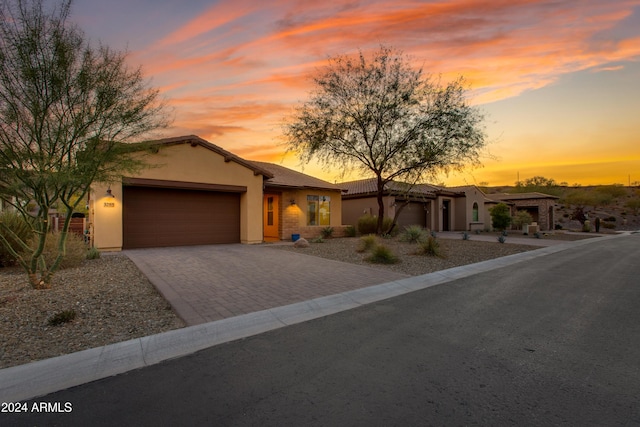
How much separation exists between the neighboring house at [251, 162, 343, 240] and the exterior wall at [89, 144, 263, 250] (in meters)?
1.98

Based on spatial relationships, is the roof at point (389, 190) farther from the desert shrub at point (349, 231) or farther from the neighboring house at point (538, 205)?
the neighboring house at point (538, 205)

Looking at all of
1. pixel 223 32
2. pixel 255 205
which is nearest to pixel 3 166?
pixel 223 32

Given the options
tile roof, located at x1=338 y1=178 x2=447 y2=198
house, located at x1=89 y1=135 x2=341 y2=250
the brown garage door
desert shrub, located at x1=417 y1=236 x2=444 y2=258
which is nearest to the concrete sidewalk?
desert shrub, located at x1=417 y1=236 x2=444 y2=258

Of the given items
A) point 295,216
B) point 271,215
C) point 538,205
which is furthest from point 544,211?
point 271,215

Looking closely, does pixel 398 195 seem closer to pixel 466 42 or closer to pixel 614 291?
pixel 466 42

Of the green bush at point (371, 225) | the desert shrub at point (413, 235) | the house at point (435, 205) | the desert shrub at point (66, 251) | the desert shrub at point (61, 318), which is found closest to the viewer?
the desert shrub at point (61, 318)

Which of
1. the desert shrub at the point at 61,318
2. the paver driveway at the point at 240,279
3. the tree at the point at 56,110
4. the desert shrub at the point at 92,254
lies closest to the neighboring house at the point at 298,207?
the paver driveway at the point at 240,279

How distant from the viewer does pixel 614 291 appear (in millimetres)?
7125

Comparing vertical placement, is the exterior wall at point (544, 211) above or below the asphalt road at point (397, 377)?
above

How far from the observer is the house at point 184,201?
12.8 m

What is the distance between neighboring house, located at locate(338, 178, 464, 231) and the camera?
79.2 feet

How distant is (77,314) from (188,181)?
10157 mm

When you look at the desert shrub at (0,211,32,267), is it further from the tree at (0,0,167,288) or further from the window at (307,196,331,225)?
the window at (307,196,331,225)

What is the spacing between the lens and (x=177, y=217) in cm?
1470
